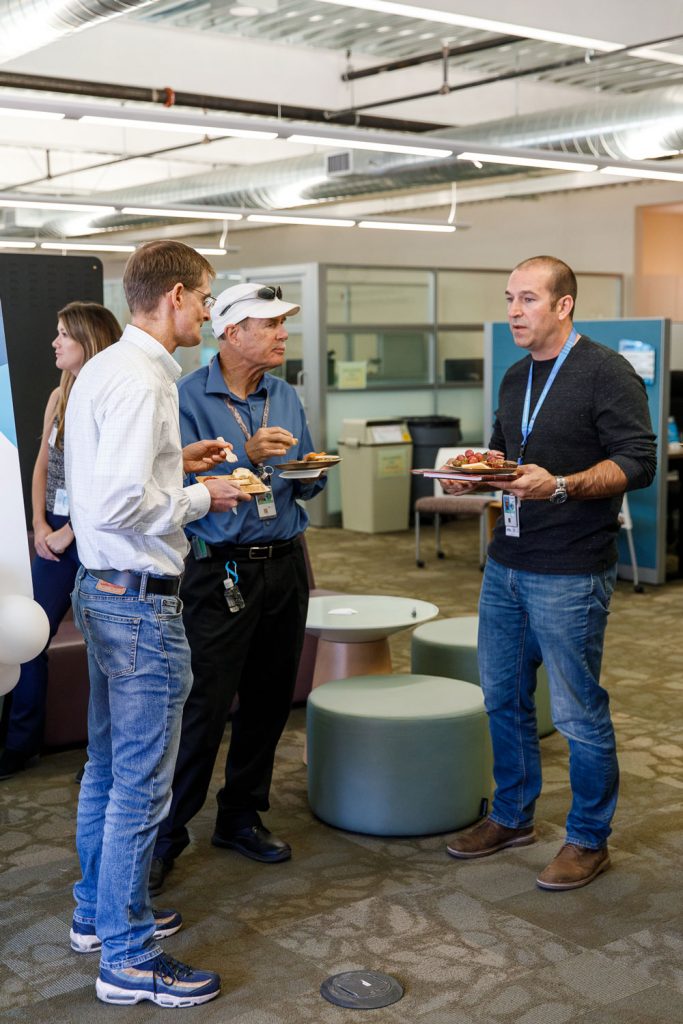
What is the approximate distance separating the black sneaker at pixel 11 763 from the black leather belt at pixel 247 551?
1496 millimetres

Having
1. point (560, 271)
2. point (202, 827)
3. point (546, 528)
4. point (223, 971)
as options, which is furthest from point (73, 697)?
point (560, 271)

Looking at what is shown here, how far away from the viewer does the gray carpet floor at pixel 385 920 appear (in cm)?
255

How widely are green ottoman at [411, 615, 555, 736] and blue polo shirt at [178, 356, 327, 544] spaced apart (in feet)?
3.86

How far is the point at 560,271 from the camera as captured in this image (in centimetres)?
305

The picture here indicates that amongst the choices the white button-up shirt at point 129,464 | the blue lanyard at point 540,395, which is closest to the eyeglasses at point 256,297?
the white button-up shirt at point 129,464

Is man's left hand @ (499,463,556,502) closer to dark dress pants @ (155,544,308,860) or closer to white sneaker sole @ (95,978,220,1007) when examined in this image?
dark dress pants @ (155,544,308,860)

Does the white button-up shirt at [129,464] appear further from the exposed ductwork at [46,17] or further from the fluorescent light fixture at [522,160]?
the fluorescent light fixture at [522,160]

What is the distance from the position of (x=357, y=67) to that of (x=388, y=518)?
362 centimetres

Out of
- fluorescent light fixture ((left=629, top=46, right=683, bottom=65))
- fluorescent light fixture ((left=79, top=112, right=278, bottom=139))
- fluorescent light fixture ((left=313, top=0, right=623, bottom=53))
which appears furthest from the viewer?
fluorescent light fixture ((left=629, top=46, right=683, bottom=65))

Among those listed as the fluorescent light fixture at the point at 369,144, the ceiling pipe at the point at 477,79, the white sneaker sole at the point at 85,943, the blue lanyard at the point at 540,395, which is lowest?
the white sneaker sole at the point at 85,943

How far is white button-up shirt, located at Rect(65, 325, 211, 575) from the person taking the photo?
92.0 inches

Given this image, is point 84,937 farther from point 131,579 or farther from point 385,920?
point 131,579

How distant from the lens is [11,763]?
4105 mm

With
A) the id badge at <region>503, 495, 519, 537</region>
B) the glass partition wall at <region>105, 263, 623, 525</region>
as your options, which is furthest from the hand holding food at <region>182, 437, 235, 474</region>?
the glass partition wall at <region>105, 263, 623, 525</region>
